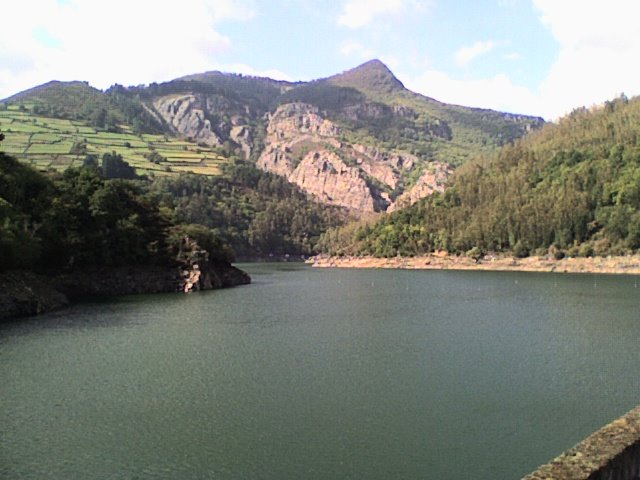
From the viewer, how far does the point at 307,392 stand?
995 inches

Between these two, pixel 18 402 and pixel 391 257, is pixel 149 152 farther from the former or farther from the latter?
pixel 18 402

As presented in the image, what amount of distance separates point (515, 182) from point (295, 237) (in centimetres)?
8260

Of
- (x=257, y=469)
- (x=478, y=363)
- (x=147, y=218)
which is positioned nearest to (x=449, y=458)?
(x=257, y=469)

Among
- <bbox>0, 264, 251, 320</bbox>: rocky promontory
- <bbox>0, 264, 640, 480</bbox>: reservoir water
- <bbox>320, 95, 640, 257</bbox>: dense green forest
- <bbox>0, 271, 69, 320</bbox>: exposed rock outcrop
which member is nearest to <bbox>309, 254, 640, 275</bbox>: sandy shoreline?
<bbox>320, 95, 640, 257</bbox>: dense green forest

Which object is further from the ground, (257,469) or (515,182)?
(515,182)

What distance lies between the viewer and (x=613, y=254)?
103 m

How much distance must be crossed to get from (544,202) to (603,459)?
12215 cm

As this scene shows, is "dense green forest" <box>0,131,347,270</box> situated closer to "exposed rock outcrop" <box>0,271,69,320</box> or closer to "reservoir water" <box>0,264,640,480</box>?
"exposed rock outcrop" <box>0,271,69,320</box>

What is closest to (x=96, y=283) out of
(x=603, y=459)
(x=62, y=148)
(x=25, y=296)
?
(x=25, y=296)

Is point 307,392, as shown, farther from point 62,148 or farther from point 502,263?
point 62,148

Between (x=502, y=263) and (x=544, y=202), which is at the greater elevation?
(x=544, y=202)

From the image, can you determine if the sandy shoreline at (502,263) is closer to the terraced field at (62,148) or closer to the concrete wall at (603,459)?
the terraced field at (62,148)

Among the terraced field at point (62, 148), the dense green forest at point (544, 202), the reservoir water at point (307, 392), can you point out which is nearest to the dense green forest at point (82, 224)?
the reservoir water at point (307, 392)

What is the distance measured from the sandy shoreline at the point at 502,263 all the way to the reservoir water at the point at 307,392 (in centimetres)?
5382
